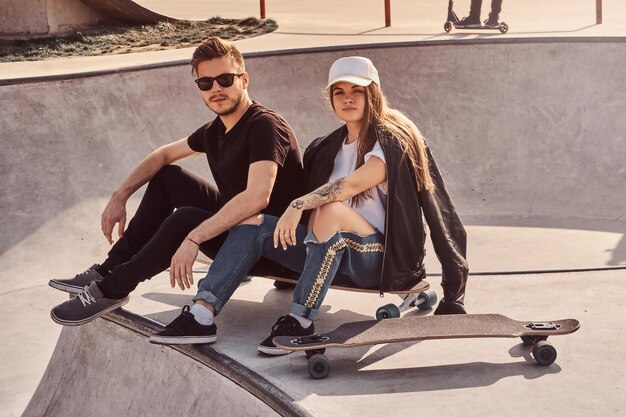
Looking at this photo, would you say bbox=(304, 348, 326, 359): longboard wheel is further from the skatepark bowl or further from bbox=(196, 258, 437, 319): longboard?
bbox=(196, 258, 437, 319): longboard

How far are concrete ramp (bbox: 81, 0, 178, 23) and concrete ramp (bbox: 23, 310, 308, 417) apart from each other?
8718mm

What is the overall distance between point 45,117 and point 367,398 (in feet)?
19.1

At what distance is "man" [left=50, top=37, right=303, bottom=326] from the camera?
5.09 meters

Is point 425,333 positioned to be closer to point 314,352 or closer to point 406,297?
point 314,352

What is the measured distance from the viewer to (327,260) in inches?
192

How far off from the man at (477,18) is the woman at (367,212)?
899cm

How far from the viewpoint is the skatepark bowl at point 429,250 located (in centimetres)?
472

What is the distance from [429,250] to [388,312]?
333cm

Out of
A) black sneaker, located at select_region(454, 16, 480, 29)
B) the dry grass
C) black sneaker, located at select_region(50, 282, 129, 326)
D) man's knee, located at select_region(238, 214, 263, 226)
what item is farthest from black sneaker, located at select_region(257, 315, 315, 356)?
black sneaker, located at select_region(454, 16, 480, 29)

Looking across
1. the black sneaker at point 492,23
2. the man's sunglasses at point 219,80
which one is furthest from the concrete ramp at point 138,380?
the black sneaker at point 492,23

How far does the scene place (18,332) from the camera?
734cm

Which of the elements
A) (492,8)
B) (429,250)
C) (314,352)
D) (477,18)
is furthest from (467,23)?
(314,352)

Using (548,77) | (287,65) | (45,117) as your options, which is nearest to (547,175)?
(548,77)

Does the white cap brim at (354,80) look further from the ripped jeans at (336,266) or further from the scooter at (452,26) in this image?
the scooter at (452,26)
